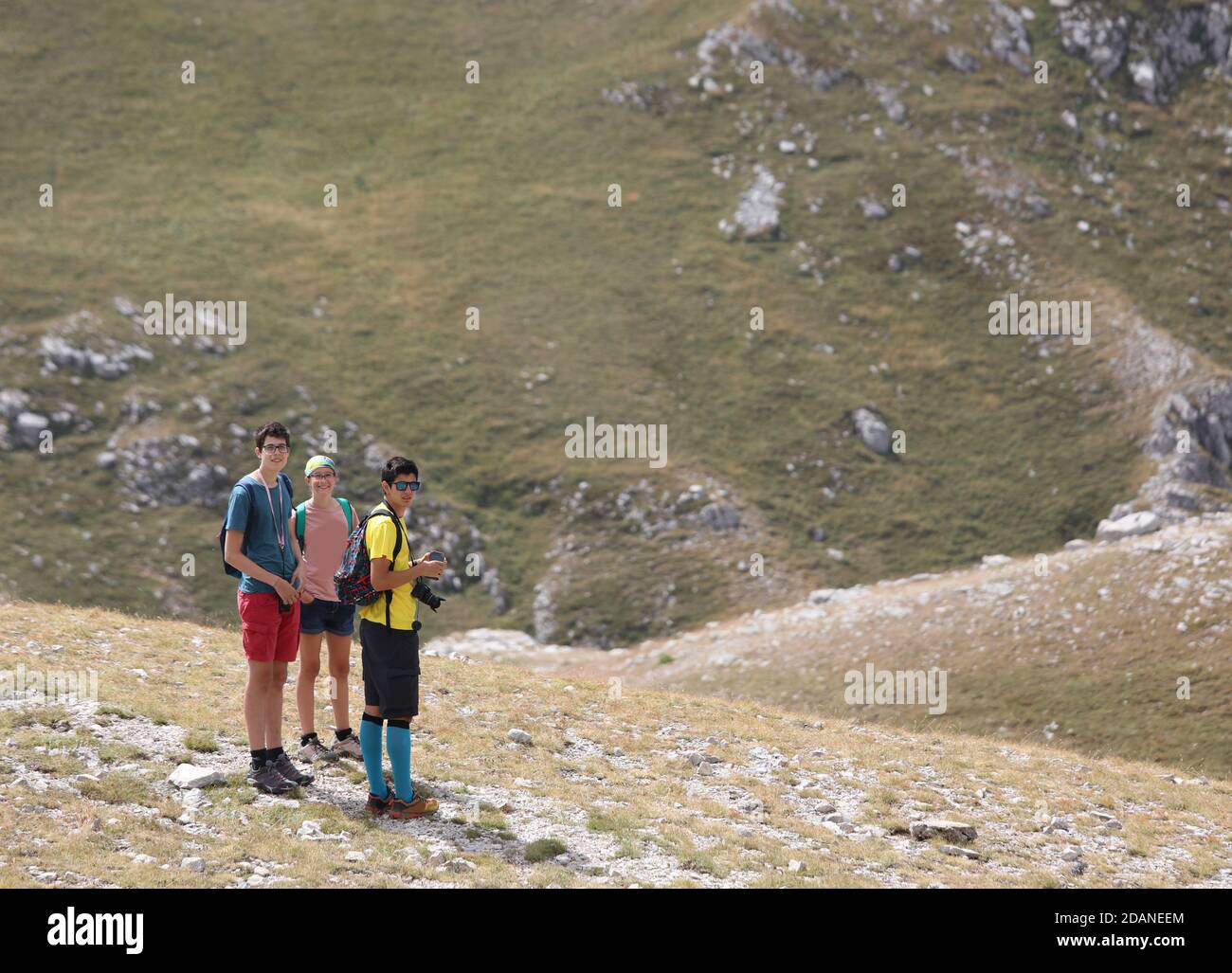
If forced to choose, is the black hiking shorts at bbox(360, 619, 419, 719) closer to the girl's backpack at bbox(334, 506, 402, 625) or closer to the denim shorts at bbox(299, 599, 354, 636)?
the girl's backpack at bbox(334, 506, 402, 625)

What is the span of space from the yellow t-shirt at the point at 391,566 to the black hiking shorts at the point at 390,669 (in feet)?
0.31

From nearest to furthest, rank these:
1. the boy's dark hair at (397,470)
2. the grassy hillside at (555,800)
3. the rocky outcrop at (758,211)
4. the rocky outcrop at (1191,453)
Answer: the grassy hillside at (555,800) < the boy's dark hair at (397,470) < the rocky outcrop at (1191,453) < the rocky outcrop at (758,211)

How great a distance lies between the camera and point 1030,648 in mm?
30984

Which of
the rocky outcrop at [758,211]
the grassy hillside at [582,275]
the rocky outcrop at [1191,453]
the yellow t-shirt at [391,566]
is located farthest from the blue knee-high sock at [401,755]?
the rocky outcrop at [758,211]

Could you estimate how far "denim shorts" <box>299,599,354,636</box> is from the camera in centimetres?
1364

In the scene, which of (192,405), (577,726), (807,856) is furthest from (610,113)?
(807,856)

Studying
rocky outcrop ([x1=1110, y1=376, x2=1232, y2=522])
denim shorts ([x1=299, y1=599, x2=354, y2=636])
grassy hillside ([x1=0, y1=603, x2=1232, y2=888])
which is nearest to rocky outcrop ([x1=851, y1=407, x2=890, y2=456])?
rocky outcrop ([x1=1110, y1=376, x2=1232, y2=522])

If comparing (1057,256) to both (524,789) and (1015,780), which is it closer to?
(1015,780)

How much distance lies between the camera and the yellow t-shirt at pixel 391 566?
1167cm

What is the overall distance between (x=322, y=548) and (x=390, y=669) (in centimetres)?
233

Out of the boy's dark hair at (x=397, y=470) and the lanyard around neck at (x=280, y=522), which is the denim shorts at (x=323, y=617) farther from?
the boy's dark hair at (x=397, y=470)

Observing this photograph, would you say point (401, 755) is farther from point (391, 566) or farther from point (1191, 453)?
point (1191, 453)

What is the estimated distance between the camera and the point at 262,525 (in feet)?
39.9

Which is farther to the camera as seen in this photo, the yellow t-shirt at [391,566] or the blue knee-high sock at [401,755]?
the blue knee-high sock at [401,755]
